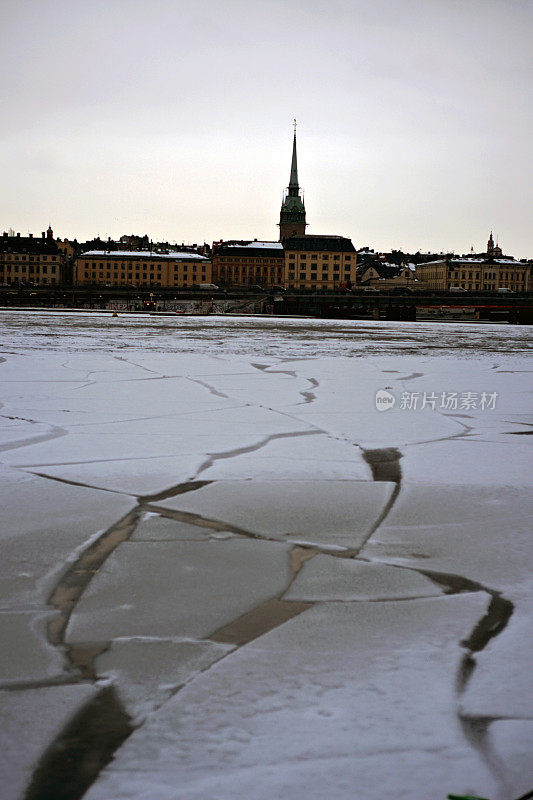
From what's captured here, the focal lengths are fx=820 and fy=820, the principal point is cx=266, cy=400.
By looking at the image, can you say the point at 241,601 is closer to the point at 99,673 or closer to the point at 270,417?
the point at 99,673

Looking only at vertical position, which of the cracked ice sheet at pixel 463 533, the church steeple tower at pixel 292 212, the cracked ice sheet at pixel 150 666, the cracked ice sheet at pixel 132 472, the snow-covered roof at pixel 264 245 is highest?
the church steeple tower at pixel 292 212

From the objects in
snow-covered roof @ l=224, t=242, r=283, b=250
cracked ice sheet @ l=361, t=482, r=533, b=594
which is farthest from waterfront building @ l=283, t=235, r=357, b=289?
cracked ice sheet @ l=361, t=482, r=533, b=594

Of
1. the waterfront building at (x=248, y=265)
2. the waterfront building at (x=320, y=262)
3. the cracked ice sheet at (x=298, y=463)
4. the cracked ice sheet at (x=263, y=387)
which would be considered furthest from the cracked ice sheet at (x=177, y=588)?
the waterfront building at (x=248, y=265)

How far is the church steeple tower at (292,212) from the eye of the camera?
171625 mm

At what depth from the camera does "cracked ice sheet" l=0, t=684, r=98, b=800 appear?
2180 millimetres

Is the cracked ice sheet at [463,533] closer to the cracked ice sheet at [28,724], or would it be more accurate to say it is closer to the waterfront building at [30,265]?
the cracked ice sheet at [28,724]

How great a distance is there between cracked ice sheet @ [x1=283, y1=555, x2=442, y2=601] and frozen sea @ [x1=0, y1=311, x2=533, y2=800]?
0.01m

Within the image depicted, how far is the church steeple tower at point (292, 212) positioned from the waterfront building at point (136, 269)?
31103 mm

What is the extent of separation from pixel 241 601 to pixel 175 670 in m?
0.70

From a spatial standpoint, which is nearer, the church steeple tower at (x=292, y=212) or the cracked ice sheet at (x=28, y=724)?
the cracked ice sheet at (x=28, y=724)

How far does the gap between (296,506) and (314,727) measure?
2.58 m

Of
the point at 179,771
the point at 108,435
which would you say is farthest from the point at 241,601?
the point at 108,435

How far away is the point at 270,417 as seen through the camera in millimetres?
8445

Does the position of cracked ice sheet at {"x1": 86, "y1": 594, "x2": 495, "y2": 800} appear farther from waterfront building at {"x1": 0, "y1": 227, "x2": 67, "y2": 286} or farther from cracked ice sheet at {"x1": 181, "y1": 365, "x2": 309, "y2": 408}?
waterfront building at {"x1": 0, "y1": 227, "x2": 67, "y2": 286}
